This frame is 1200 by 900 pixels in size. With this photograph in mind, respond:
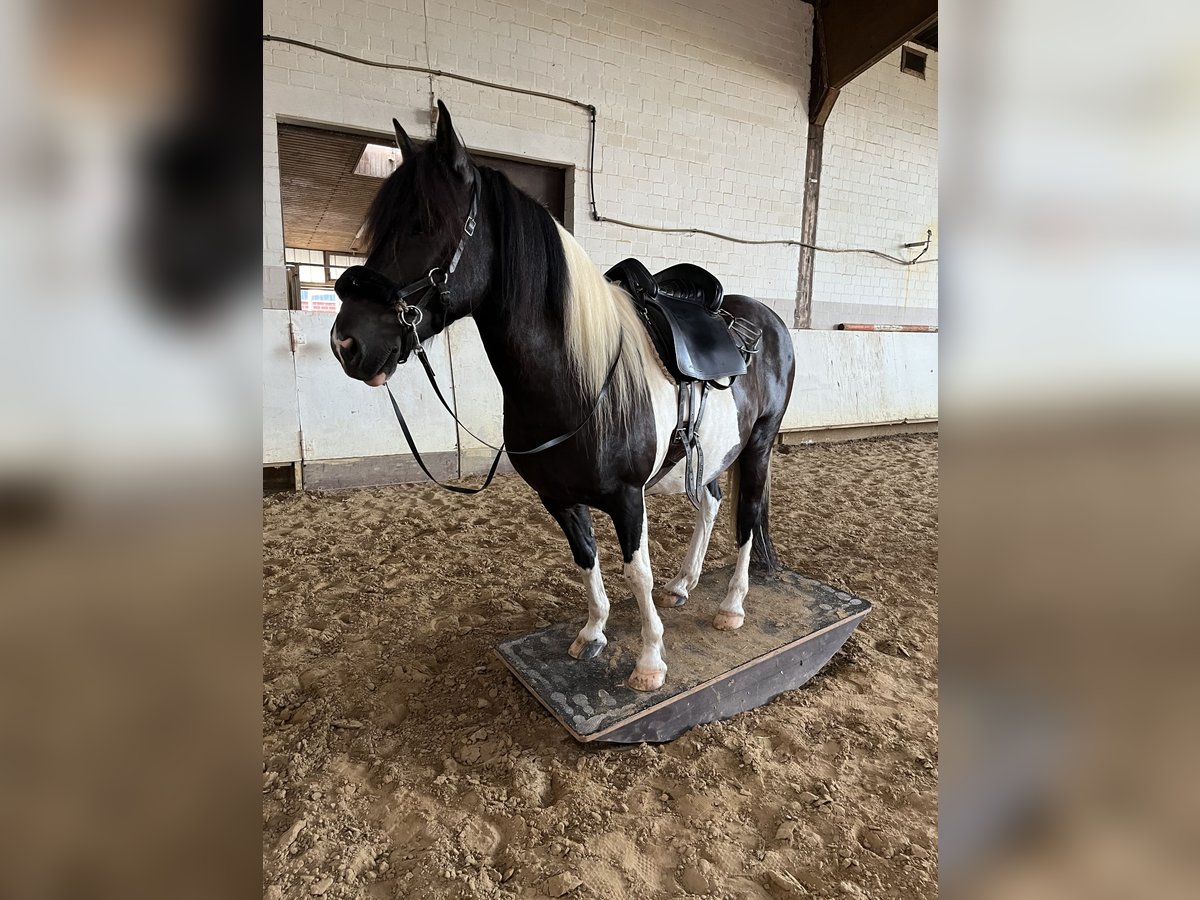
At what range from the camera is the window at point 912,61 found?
656 centimetres

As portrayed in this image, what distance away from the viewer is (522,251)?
1355 mm

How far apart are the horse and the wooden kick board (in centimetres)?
6

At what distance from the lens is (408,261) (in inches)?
48.1

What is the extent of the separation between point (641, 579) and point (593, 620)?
27cm

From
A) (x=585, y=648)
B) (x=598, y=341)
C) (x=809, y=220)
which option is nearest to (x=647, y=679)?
(x=585, y=648)

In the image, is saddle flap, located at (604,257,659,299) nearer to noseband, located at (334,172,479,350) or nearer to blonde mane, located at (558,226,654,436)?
blonde mane, located at (558,226,654,436)

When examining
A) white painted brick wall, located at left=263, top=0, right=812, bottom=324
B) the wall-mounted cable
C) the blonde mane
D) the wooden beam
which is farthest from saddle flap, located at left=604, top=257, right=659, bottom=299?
the wooden beam

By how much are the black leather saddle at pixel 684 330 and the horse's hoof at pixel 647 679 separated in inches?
33.0

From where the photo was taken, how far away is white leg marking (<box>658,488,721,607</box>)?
7.28 feet

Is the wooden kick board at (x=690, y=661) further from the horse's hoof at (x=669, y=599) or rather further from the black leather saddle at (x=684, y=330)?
the black leather saddle at (x=684, y=330)
